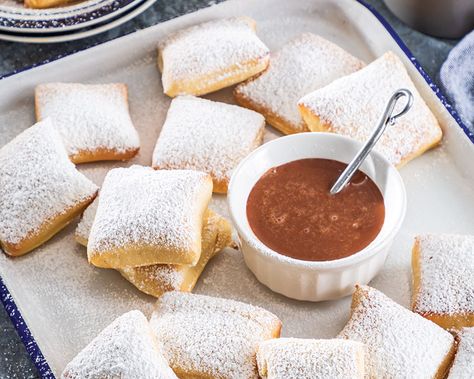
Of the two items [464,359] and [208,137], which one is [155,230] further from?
[464,359]

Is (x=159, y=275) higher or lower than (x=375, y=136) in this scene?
lower

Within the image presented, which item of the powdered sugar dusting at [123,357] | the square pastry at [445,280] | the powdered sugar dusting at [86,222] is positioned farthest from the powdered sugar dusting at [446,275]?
the powdered sugar dusting at [86,222]

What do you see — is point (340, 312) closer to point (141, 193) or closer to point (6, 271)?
point (141, 193)

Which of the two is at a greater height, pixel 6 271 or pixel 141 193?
pixel 141 193

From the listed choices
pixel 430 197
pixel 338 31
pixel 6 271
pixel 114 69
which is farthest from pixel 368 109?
pixel 6 271

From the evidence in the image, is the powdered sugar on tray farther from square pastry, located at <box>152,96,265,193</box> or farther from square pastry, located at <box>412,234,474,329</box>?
square pastry, located at <box>412,234,474,329</box>

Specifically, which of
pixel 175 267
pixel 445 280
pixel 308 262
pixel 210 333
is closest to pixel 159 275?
pixel 175 267

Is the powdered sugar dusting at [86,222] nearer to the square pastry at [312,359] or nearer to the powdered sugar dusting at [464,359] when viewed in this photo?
the square pastry at [312,359]
